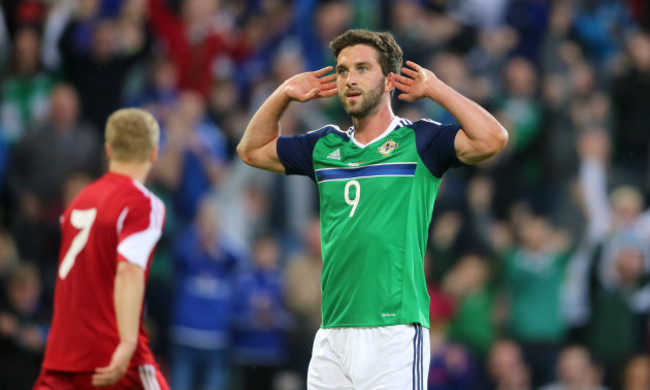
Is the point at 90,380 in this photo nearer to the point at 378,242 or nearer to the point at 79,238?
the point at 79,238

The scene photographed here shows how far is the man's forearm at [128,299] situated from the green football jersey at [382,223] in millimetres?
980

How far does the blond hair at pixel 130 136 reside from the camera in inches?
216

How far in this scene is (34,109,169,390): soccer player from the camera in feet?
16.9

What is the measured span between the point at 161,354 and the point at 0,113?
3298mm

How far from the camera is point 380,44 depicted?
17.6 feet

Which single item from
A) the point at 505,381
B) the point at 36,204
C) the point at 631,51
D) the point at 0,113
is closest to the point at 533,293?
the point at 505,381

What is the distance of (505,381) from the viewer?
1072 centimetres

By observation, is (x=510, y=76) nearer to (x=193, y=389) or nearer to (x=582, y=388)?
(x=582, y=388)

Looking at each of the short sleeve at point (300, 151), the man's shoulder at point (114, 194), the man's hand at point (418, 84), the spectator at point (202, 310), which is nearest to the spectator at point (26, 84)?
the spectator at point (202, 310)

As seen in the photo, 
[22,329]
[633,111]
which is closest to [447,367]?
[633,111]

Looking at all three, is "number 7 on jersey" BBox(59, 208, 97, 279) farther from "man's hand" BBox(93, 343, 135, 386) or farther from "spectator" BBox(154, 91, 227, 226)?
"spectator" BBox(154, 91, 227, 226)

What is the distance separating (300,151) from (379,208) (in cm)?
65

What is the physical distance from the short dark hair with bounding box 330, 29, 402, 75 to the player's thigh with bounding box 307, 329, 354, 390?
4.72 ft

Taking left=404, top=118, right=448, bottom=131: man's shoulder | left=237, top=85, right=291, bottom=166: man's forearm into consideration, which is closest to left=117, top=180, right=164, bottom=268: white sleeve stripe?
left=237, top=85, right=291, bottom=166: man's forearm
